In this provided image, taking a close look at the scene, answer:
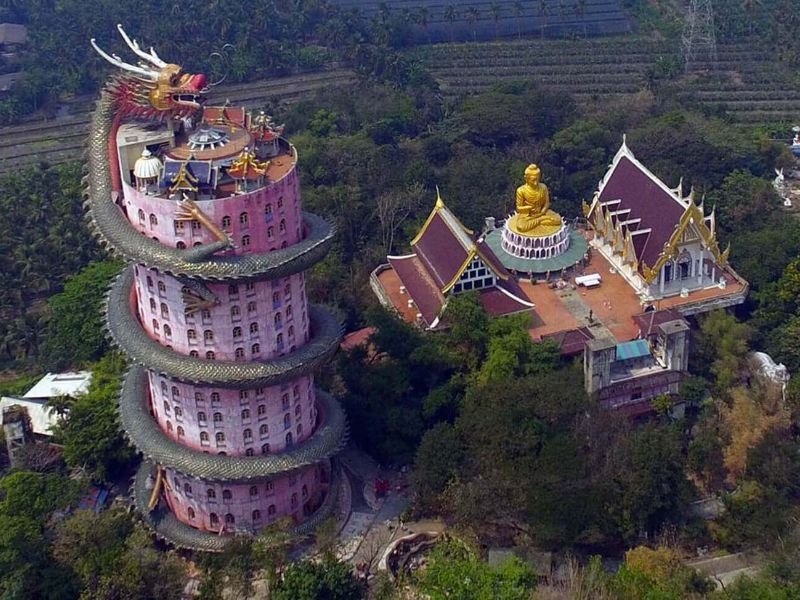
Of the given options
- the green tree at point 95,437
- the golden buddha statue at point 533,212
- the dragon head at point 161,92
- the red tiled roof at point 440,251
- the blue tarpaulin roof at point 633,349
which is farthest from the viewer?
the golden buddha statue at point 533,212

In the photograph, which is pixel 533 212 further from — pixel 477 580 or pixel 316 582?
pixel 316 582

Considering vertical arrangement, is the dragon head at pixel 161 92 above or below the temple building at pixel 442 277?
above

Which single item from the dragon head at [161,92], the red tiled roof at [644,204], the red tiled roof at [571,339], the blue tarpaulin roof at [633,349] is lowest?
the red tiled roof at [571,339]

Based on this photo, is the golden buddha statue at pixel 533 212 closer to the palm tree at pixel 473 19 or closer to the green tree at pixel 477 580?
the green tree at pixel 477 580

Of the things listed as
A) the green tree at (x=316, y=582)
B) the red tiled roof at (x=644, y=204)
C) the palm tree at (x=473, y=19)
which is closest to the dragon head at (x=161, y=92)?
the green tree at (x=316, y=582)

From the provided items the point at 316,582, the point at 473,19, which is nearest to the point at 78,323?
the point at 316,582

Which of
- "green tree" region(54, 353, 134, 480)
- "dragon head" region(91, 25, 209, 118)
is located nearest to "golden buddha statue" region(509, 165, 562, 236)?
"dragon head" region(91, 25, 209, 118)

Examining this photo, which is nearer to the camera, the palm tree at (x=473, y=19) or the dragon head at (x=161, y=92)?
the dragon head at (x=161, y=92)

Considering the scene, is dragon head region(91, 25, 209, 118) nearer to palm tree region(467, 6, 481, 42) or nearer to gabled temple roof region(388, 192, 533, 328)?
gabled temple roof region(388, 192, 533, 328)
